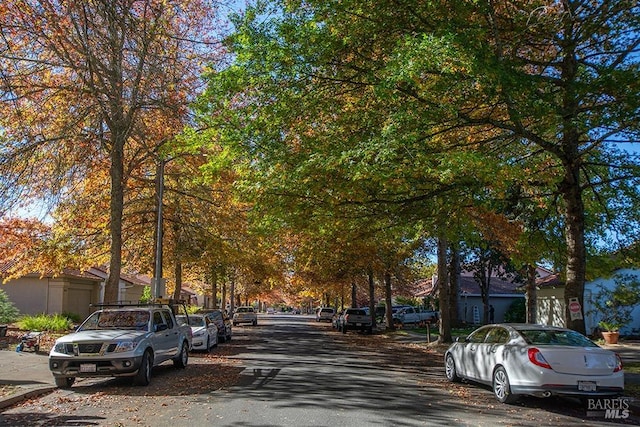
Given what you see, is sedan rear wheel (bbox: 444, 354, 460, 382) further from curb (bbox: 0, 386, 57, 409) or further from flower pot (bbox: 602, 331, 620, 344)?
flower pot (bbox: 602, 331, 620, 344)

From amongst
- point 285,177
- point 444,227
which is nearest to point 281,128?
point 285,177

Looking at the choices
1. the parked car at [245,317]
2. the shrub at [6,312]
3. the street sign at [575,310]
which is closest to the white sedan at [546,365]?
the street sign at [575,310]

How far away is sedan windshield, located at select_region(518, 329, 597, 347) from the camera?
9.71 meters

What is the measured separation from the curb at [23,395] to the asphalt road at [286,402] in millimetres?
214

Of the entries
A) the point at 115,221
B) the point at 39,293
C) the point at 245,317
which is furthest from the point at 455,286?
the point at 39,293

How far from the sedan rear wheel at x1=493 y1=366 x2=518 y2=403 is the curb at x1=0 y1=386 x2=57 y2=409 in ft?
28.1

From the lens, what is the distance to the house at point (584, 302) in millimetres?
27359

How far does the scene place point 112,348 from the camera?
1122 cm

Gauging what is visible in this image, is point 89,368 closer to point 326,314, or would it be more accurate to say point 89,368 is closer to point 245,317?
point 245,317

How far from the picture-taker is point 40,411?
903 centimetres

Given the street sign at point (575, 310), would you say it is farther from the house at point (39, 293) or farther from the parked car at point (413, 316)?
the parked car at point (413, 316)

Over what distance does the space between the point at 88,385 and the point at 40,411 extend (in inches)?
107

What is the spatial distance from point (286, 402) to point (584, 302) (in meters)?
21.6

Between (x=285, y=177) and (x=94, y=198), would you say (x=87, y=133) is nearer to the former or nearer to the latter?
(x=94, y=198)
